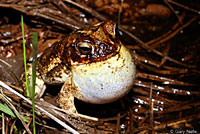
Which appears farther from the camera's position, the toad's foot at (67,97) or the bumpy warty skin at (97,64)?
the toad's foot at (67,97)

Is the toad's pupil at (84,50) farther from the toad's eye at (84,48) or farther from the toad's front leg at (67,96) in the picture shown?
the toad's front leg at (67,96)

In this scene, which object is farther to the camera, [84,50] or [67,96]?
[67,96]

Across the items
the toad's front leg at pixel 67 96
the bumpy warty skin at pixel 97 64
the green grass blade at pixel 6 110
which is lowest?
the green grass blade at pixel 6 110

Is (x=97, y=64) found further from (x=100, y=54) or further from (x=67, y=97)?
(x=67, y=97)

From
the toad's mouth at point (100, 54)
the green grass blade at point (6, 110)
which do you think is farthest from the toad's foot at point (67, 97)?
the green grass blade at point (6, 110)

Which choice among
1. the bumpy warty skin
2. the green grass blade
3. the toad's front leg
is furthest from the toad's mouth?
the green grass blade

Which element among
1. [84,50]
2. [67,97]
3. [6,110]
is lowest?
[6,110]

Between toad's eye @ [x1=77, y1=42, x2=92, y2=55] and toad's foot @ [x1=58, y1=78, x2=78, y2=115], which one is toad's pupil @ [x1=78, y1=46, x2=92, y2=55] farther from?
toad's foot @ [x1=58, y1=78, x2=78, y2=115]

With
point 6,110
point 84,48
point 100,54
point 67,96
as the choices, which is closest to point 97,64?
point 100,54

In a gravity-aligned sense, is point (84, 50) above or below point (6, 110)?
above
